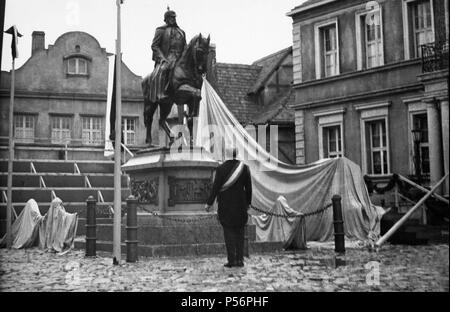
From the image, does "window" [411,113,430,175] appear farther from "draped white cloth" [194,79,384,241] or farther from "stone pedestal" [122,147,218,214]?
"stone pedestal" [122,147,218,214]

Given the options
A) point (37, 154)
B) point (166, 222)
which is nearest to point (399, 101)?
point (166, 222)

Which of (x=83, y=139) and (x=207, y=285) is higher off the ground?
(x=83, y=139)

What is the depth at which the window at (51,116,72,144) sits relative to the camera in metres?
14.7

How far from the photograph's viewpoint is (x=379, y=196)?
9.52m

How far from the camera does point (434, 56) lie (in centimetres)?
702

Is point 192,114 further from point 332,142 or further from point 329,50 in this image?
point 329,50

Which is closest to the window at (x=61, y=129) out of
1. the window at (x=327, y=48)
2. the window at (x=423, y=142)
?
the window at (x=327, y=48)

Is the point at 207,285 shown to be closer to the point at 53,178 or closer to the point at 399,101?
the point at 399,101

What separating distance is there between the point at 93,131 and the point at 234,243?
920 centimetres

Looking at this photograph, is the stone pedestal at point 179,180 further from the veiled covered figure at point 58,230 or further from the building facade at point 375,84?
the veiled covered figure at point 58,230
